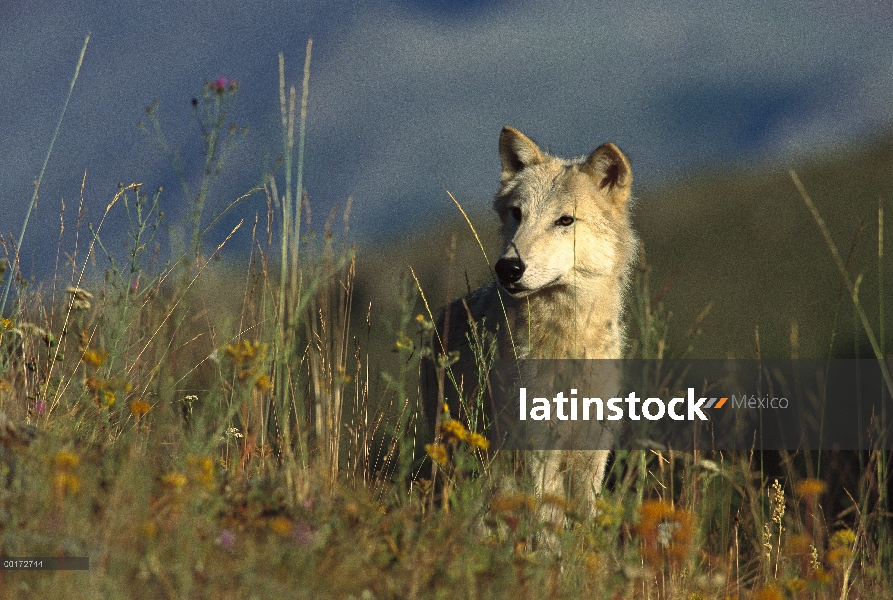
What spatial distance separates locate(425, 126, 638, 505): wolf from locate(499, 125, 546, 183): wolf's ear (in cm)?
1

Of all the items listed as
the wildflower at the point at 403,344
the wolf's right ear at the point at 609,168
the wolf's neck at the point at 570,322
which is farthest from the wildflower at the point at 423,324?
the wolf's right ear at the point at 609,168

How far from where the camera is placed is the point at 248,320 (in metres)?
5.27

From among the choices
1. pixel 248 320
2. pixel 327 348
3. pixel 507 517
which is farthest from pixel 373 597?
pixel 248 320

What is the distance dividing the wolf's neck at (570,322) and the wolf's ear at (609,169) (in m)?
0.73

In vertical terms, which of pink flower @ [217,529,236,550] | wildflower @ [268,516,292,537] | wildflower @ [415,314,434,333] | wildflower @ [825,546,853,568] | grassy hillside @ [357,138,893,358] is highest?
grassy hillside @ [357,138,893,358]

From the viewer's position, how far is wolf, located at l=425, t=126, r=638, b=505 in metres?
4.96

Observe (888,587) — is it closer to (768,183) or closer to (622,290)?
(622,290)

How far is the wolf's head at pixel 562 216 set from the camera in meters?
4.99

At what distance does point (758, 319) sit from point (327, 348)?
63.8 ft

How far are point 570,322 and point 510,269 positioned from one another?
2.69ft

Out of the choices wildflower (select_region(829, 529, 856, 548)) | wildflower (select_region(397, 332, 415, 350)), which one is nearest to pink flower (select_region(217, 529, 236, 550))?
wildflower (select_region(397, 332, 415, 350))

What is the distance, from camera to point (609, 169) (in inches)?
225

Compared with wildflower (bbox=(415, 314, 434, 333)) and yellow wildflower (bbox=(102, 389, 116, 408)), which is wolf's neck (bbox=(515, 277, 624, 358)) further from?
yellow wildflower (bbox=(102, 389, 116, 408))

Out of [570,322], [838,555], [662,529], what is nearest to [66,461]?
[662,529]
